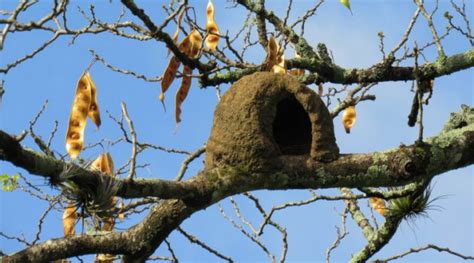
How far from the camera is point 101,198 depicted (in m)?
5.18

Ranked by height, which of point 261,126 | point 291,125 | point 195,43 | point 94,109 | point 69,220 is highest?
point 195,43

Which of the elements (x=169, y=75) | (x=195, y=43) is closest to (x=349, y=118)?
(x=195, y=43)

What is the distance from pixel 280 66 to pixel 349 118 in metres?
1.44

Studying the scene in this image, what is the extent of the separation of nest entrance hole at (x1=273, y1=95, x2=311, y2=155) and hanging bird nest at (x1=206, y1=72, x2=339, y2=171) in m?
0.01

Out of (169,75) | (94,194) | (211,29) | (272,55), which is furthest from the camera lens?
(211,29)

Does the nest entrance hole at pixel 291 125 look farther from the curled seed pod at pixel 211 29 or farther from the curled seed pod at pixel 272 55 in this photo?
the curled seed pod at pixel 211 29

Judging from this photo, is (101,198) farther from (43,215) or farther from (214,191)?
(43,215)

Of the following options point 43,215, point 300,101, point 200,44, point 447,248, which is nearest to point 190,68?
point 200,44

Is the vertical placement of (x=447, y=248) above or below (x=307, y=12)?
below

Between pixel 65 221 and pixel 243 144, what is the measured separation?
1.37 metres

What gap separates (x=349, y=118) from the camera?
26.9 feet

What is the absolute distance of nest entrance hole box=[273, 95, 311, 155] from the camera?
6.63 m

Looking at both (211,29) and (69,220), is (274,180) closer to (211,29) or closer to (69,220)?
(69,220)

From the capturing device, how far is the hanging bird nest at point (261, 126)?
599cm
